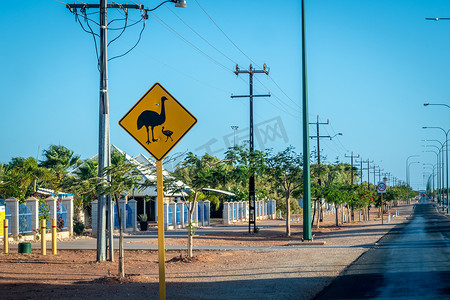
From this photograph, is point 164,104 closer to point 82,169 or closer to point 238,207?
point 82,169

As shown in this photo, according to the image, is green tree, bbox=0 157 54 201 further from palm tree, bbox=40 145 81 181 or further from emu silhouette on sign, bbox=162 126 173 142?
emu silhouette on sign, bbox=162 126 173 142

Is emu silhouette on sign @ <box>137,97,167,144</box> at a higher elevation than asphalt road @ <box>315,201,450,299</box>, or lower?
higher

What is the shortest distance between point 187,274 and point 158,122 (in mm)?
8138

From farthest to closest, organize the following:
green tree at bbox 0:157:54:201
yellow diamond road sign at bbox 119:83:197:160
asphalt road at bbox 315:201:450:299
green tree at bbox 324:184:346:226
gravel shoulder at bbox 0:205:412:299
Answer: green tree at bbox 324:184:346:226, green tree at bbox 0:157:54:201, gravel shoulder at bbox 0:205:412:299, asphalt road at bbox 315:201:450:299, yellow diamond road sign at bbox 119:83:197:160

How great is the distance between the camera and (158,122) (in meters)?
8.30

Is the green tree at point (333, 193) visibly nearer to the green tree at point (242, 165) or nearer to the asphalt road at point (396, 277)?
the asphalt road at point (396, 277)

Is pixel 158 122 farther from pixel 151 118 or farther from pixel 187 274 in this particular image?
pixel 187 274

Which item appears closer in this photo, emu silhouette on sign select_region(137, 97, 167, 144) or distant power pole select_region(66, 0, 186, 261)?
emu silhouette on sign select_region(137, 97, 167, 144)

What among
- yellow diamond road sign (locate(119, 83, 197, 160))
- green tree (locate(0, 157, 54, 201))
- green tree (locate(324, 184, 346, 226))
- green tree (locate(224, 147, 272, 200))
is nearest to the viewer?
yellow diamond road sign (locate(119, 83, 197, 160))

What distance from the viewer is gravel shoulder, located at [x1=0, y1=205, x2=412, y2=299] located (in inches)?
474

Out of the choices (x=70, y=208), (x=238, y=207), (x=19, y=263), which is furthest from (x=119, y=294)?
(x=238, y=207)

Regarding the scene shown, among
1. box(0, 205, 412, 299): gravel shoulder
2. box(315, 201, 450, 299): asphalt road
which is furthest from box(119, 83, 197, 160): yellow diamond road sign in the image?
box(315, 201, 450, 299): asphalt road

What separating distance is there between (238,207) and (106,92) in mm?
40586

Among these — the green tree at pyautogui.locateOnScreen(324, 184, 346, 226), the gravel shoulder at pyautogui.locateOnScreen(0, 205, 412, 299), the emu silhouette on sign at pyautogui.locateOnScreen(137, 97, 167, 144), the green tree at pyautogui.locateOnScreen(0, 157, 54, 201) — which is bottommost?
the gravel shoulder at pyautogui.locateOnScreen(0, 205, 412, 299)
